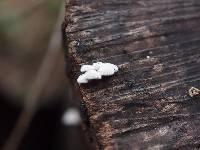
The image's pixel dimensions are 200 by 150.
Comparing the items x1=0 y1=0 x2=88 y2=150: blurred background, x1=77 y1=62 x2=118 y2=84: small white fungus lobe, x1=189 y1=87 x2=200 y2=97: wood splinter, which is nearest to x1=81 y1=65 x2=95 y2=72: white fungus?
x1=77 y1=62 x2=118 y2=84: small white fungus lobe

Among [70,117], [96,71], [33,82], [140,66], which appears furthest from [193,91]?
[33,82]

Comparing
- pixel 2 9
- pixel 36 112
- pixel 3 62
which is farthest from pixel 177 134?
pixel 3 62

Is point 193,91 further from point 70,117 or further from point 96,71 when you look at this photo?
point 70,117

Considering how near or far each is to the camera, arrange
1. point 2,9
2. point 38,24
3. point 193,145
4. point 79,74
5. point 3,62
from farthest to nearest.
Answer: point 38,24 < point 3,62 < point 2,9 < point 79,74 < point 193,145

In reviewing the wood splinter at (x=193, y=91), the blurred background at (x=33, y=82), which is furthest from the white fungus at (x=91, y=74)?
the blurred background at (x=33, y=82)

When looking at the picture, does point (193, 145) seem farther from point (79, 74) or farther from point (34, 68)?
point (34, 68)

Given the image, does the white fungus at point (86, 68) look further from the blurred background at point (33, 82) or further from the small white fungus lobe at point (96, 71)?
the blurred background at point (33, 82)

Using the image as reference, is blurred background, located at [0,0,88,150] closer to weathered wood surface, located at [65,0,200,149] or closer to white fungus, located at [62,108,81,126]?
white fungus, located at [62,108,81,126]

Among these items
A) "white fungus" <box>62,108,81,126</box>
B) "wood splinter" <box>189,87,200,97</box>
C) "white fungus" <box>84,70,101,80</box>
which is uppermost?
"white fungus" <box>84,70,101,80</box>
